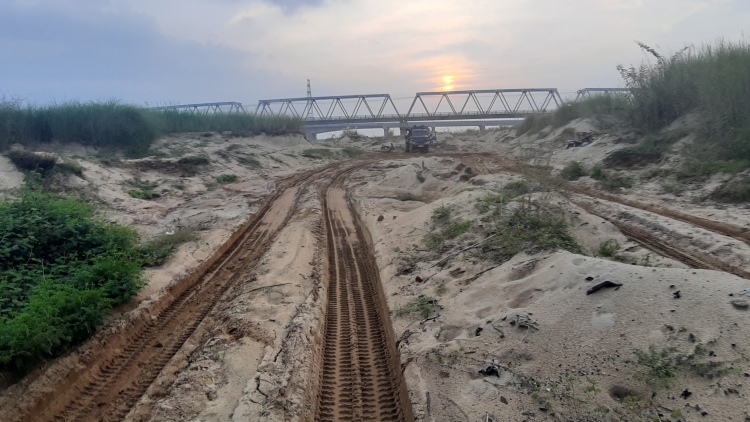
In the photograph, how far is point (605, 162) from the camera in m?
16.0

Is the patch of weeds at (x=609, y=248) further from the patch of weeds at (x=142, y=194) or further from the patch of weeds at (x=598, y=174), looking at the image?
the patch of weeds at (x=142, y=194)

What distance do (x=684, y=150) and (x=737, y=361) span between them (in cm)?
1257

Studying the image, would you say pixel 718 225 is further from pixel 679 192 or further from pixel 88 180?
pixel 88 180

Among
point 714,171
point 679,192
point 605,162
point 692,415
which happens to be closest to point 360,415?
point 692,415

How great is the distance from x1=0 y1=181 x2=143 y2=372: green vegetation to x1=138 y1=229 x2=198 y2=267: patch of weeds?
0.68 feet

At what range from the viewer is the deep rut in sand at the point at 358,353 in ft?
13.6

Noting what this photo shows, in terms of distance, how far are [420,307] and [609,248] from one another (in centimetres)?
309

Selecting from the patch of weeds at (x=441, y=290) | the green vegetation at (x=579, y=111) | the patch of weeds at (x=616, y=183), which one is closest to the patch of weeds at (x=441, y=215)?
the patch of weeds at (x=441, y=290)

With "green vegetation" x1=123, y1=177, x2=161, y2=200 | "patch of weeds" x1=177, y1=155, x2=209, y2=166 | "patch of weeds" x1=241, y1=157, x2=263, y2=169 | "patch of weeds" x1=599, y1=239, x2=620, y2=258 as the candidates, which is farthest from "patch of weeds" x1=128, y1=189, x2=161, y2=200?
"patch of weeds" x1=599, y1=239, x2=620, y2=258

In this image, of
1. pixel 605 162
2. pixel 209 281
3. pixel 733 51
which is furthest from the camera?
pixel 605 162

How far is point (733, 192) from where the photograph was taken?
377 inches

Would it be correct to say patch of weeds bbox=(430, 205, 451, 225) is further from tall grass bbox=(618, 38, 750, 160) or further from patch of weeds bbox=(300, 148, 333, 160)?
patch of weeds bbox=(300, 148, 333, 160)

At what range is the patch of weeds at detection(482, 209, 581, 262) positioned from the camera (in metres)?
6.36

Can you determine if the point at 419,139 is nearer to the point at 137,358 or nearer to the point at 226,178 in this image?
the point at 226,178
